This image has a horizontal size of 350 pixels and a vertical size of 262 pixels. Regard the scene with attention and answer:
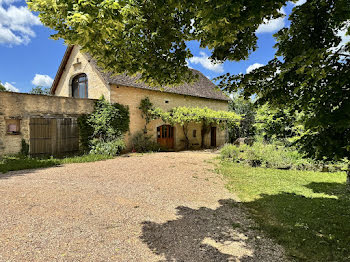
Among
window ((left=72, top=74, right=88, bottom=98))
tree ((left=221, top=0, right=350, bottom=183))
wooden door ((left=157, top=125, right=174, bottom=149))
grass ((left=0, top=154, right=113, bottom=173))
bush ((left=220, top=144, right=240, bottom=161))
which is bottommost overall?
grass ((left=0, top=154, right=113, bottom=173))

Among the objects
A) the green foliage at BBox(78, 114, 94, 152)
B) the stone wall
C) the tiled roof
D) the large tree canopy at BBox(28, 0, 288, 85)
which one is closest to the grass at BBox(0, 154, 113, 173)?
the green foliage at BBox(78, 114, 94, 152)

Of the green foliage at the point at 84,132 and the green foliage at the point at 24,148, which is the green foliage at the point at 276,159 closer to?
the green foliage at the point at 84,132

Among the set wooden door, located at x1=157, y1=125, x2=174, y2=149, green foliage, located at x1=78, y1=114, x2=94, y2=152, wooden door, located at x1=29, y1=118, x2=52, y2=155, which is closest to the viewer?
wooden door, located at x1=29, y1=118, x2=52, y2=155

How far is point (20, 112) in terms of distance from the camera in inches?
400

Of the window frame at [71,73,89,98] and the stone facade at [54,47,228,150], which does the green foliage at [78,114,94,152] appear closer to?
the stone facade at [54,47,228,150]

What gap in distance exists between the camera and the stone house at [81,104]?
1016cm

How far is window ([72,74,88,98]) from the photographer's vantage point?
1489 cm

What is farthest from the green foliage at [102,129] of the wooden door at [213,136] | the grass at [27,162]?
the wooden door at [213,136]

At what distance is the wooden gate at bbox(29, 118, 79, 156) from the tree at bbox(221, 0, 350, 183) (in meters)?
10.2

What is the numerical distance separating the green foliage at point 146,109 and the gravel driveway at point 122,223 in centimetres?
855

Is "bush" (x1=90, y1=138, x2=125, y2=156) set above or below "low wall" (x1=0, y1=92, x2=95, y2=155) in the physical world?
below

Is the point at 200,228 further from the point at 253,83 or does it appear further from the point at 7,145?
the point at 7,145

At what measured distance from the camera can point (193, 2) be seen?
334cm

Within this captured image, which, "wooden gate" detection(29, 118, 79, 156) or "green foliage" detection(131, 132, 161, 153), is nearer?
"wooden gate" detection(29, 118, 79, 156)
